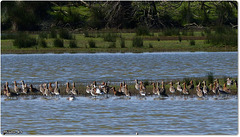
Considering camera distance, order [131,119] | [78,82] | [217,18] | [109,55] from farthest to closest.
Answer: [217,18] → [109,55] → [78,82] → [131,119]

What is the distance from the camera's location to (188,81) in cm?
2038

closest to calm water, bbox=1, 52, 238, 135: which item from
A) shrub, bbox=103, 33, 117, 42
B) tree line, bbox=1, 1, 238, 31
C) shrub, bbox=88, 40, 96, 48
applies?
shrub, bbox=88, 40, 96, 48

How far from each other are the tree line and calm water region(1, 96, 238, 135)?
92.8ft

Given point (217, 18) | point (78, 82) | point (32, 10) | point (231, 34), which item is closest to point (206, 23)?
point (217, 18)

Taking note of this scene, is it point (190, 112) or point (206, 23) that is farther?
point (206, 23)

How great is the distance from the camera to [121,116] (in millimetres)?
15594

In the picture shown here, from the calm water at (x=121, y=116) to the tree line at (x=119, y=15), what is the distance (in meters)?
28.3

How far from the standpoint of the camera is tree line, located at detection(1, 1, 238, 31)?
46.5m

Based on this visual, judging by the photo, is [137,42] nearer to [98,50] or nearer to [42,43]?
[98,50]

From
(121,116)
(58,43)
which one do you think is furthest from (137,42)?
(121,116)

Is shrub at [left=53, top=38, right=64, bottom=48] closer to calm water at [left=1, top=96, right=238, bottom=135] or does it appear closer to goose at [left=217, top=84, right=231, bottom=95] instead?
calm water at [left=1, top=96, right=238, bottom=135]

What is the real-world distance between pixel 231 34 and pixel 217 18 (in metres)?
9.88

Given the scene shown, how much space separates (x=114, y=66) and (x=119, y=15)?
62.2 feet

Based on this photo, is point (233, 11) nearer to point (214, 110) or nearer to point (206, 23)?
point (206, 23)
